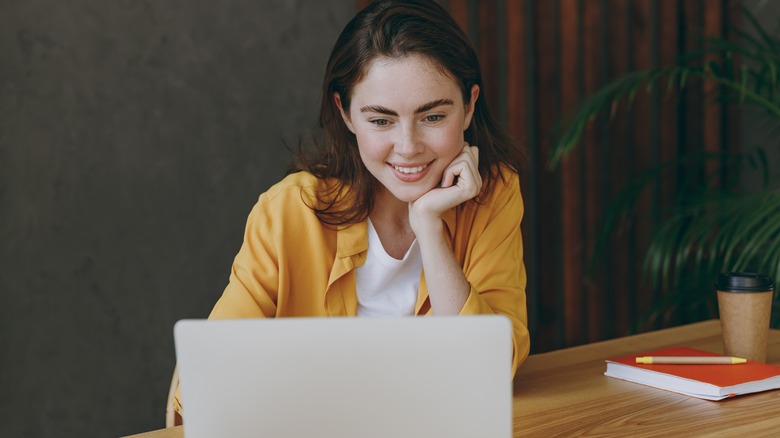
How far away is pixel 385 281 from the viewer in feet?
6.09

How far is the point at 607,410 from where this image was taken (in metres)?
1.37

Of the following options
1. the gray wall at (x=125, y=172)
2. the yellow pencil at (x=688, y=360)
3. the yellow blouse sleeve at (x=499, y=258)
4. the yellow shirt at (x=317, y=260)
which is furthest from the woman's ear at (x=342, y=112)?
the gray wall at (x=125, y=172)

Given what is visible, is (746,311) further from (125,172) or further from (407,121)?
(125,172)

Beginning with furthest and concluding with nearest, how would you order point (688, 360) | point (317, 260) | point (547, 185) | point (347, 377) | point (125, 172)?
point (547, 185) < point (125, 172) < point (317, 260) < point (688, 360) < point (347, 377)

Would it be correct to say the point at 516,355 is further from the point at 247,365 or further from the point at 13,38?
the point at 13,38

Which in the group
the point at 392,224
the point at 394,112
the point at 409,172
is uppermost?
the point at 394,112

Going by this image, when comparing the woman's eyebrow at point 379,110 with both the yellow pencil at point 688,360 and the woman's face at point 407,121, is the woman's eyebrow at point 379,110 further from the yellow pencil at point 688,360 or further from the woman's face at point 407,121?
the yellow pencil at point 688,360

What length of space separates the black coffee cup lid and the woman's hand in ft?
1.64

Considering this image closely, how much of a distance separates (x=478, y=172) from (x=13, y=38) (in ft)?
4.80

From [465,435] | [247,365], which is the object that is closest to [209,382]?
[247,365]

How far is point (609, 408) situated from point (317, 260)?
67 cm

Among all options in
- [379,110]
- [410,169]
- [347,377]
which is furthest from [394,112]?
[347,377]

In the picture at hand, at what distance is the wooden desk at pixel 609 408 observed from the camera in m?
1.27

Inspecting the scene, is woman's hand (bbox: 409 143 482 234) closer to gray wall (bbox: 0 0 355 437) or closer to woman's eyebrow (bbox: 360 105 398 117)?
woman's eyebrow (bbox: 360 105 398 117)
